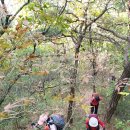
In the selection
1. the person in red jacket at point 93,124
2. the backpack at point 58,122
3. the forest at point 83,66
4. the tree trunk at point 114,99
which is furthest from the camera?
the tree trunk at point 114,99

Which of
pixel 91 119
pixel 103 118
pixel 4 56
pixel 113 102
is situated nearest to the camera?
pixel 4 56

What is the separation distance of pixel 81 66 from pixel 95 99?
2268 mm

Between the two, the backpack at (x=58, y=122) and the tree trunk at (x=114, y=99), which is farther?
the tree trunk at (x=114, y=99)

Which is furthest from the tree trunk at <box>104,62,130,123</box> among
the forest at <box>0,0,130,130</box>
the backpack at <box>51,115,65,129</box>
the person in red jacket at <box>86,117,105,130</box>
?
the backpack at <box>51,115,65,129</box>

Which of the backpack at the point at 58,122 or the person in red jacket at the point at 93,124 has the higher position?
the backpack at the point at 58,122

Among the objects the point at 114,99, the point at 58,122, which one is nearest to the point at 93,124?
the point at 58,122

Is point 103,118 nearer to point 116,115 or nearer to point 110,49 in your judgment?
point 116,115

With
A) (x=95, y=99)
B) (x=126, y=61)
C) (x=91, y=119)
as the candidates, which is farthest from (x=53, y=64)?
(x=91, y=119)

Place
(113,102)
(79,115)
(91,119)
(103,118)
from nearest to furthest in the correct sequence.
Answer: (91,119) → (113,102) → (103,118) → (79,115)

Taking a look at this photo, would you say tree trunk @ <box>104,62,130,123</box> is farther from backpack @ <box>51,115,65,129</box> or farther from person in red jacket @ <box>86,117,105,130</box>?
backpack @ <box>51,115,65,129</box>

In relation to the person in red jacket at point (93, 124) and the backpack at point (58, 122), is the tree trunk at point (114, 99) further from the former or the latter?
the backpack at point (58, 122)

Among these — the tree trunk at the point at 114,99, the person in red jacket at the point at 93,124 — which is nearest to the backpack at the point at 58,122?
the person in red jacket at the point at 93,124

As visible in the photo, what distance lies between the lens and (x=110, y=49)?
11367 mm

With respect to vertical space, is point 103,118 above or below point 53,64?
below
